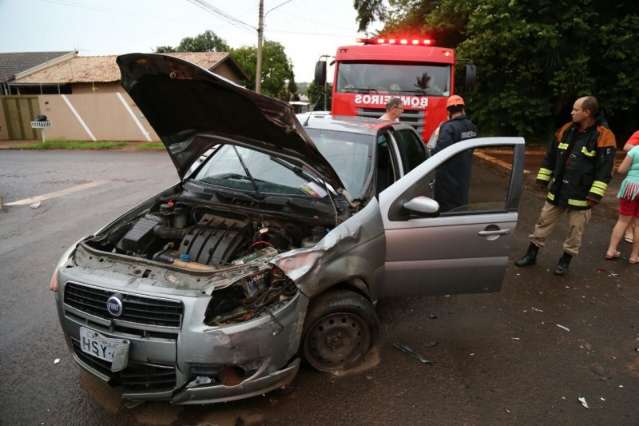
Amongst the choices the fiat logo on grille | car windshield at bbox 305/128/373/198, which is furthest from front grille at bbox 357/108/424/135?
the fiat logo on grille

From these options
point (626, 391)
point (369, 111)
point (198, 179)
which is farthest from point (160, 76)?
point (369, 111)

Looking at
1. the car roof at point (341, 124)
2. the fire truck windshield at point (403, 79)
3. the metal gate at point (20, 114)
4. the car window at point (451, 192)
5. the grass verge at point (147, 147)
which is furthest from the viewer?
the metal gate at point (20, 114)

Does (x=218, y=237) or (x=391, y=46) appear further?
(x=391, y=46)

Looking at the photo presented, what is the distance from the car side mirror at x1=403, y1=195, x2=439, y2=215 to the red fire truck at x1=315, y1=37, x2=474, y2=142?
16.7 ft

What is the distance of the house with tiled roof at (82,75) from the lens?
21.5m

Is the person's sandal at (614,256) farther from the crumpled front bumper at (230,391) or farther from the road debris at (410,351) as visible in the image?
the crumpled front bumper at (230,391)

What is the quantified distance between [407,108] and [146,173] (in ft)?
21.6

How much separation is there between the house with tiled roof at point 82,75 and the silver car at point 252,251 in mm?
20126

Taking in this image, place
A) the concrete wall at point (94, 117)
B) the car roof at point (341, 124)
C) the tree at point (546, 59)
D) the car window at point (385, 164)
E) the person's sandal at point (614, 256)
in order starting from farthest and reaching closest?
1. the concrete wall at point (94, 117)
2. the tree at point (546, 59)
3. the person's sandal at point (614, 256)
4. the car roof at point (341, 124)
5. the car window at point (385, 164)

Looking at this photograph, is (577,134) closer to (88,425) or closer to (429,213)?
(429,213)

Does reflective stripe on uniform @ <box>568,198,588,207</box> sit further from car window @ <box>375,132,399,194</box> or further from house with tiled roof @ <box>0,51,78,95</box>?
house with tiled roof @ <box>0,51,78,95</box>

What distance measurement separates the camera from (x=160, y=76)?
2.59m

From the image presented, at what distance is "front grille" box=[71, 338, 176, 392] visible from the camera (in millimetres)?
2158

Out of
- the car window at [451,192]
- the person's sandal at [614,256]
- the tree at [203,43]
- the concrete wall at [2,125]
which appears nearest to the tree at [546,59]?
the person's sandal at [614,256]
